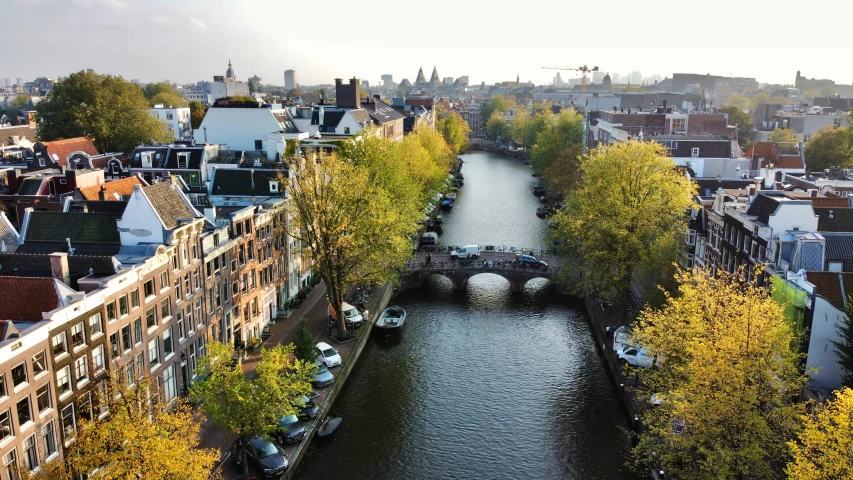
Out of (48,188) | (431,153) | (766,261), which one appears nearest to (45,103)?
(48,188)

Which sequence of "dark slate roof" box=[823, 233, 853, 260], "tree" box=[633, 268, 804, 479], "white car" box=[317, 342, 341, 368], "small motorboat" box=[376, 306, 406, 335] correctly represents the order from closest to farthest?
"tree" box=[633, 268, 804, 479], "dark slate roof" box=[823, 233, 853, 260], "white car" box=[317, 342, 341, 368], "small motorboat" box=[376, 306, 406, 335]

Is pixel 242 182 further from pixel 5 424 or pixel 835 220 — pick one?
pixel 835 220

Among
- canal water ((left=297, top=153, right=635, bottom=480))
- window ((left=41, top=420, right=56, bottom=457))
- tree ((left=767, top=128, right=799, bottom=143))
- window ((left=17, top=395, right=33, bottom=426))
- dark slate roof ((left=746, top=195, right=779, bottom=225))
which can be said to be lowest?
canal water ((left=297, top=153, right=635, bottom=480))

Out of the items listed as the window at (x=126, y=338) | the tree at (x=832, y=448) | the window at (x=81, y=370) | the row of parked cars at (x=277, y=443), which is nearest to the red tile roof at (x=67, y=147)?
the window at (x=126, y=338)

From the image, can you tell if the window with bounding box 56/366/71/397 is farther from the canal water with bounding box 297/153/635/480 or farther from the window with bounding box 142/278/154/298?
the canal water with bounding box 297/153/635/480

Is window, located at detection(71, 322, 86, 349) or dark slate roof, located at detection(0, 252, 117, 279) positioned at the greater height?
dark slate roof, located at detection(0, 252, 117, 279)

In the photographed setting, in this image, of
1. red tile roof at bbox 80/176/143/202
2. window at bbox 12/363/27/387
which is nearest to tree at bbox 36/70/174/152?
red tile roof at bbox 80/176/143/202

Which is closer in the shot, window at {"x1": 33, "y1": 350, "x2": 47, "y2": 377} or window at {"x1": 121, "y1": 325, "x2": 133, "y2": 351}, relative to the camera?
window at {"x1": 33, "y1": 350, "x2": 47, "y2": 377}

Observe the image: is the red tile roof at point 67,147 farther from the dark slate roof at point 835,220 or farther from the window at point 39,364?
the dark slate roof at point 835,220
